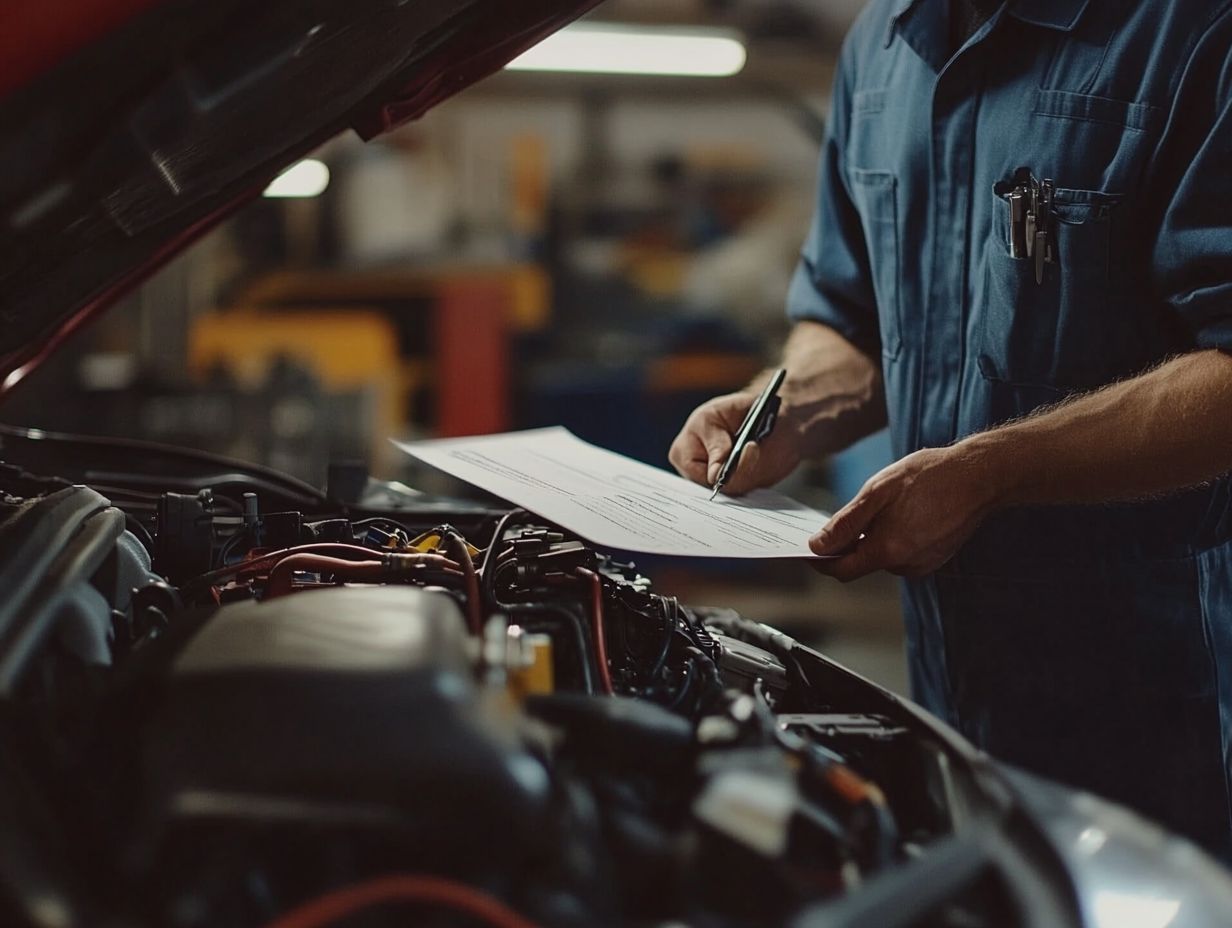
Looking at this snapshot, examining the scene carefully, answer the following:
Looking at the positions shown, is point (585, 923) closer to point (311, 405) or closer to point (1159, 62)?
point (1159, 62)

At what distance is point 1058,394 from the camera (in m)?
1.16

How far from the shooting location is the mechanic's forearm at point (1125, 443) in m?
0.99

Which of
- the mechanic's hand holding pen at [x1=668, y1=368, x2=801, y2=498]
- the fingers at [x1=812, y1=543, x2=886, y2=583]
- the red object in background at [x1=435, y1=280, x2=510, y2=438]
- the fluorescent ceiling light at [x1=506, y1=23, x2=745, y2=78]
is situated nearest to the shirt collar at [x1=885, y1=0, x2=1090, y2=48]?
the mechanic's hand holding pen at [x1=668, y1=368, x2=801, y2=498]

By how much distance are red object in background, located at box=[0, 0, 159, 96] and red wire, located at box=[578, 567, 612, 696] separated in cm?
47

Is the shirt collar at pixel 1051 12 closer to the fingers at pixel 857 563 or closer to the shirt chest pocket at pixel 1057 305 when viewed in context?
the shirt chest pocket at pixel 1057 305

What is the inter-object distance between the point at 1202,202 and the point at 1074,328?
6.3 inches

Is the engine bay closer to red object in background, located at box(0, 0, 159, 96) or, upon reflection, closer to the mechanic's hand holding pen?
red object in background, located at box(0, 0, 159, 96)

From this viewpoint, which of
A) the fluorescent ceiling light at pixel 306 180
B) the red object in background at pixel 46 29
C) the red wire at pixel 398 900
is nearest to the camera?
the red wire at pixel 398 900

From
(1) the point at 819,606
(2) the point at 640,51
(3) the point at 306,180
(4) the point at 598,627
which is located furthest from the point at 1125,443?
(3) the point at 306,180

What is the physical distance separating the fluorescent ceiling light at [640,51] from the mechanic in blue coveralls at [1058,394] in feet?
6.72

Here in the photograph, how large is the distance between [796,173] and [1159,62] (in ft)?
19.8

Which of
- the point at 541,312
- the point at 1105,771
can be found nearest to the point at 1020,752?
the point at 1105,771

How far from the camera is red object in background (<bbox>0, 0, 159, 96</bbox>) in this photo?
66 centimetres

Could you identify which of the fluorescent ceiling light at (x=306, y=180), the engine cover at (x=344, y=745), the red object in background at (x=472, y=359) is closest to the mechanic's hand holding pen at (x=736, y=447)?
the engine cover at (x=344, y=745)
